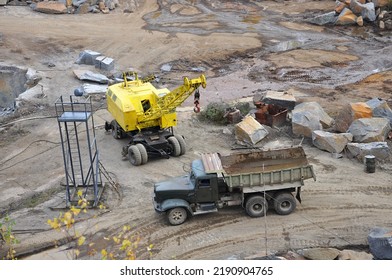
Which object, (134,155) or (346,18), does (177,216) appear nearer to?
(134,155)

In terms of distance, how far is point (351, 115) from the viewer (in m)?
21.2

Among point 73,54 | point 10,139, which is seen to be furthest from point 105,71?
point 10,139

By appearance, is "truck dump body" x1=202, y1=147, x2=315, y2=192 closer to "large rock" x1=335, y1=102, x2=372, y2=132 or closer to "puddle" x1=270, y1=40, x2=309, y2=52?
"large rock" x1=335, y1=102, x2=372, y2=132

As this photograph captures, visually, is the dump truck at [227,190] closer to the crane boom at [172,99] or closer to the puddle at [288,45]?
the crane boom at [172,99]

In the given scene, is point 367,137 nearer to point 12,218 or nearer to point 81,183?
point 81,183

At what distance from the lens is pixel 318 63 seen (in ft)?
103

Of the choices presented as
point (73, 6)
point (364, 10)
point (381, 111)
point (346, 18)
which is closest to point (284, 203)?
point (381, 111)

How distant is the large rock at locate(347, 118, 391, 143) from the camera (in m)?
20.0

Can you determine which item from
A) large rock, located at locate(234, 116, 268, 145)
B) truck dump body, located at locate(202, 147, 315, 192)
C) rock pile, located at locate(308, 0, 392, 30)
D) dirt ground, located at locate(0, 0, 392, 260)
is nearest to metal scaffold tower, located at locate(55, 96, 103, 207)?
dirt ground, located at locate(0, 0, 392, 260)

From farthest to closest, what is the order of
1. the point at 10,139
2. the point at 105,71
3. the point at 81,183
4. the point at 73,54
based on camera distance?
the point at 73,54
the point at 105,71
the point at 10,139
the point at 81,183

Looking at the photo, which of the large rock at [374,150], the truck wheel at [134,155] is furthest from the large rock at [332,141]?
the truck wheel at [134,155]

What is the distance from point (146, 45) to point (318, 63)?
10.4 meters

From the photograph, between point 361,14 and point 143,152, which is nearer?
point 143,152

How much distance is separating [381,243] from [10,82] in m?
23.6
